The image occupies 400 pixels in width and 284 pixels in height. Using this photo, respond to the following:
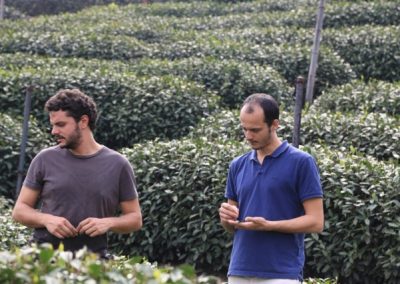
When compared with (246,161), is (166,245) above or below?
below

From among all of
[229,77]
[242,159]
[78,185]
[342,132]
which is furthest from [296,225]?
[229,77]

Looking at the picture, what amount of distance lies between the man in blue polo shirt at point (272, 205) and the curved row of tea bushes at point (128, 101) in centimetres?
701

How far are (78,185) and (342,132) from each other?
5.32m

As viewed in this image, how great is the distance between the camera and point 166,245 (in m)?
7.98

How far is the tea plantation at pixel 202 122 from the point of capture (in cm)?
694

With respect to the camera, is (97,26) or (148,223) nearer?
(148,223)

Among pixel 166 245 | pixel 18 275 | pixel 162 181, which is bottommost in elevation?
pixel 166 245

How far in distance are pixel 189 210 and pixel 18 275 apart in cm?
477

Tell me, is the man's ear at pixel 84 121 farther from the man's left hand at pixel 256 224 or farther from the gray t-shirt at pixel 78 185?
the man's left hand at pixel 256 224

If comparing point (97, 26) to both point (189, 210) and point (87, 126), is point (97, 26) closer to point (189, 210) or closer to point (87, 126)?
point (189, 210)

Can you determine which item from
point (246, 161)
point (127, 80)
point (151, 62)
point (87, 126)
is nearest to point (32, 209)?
point (87, 126)

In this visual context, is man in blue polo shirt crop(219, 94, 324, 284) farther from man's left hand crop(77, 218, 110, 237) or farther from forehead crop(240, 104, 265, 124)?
man's left hand crop(77, 218, 110, 237)

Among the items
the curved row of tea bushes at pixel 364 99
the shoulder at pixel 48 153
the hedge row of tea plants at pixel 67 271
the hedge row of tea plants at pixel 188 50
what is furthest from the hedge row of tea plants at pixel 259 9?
the hedge row of tea plants at pixel 67 271

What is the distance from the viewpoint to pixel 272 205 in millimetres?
4371
